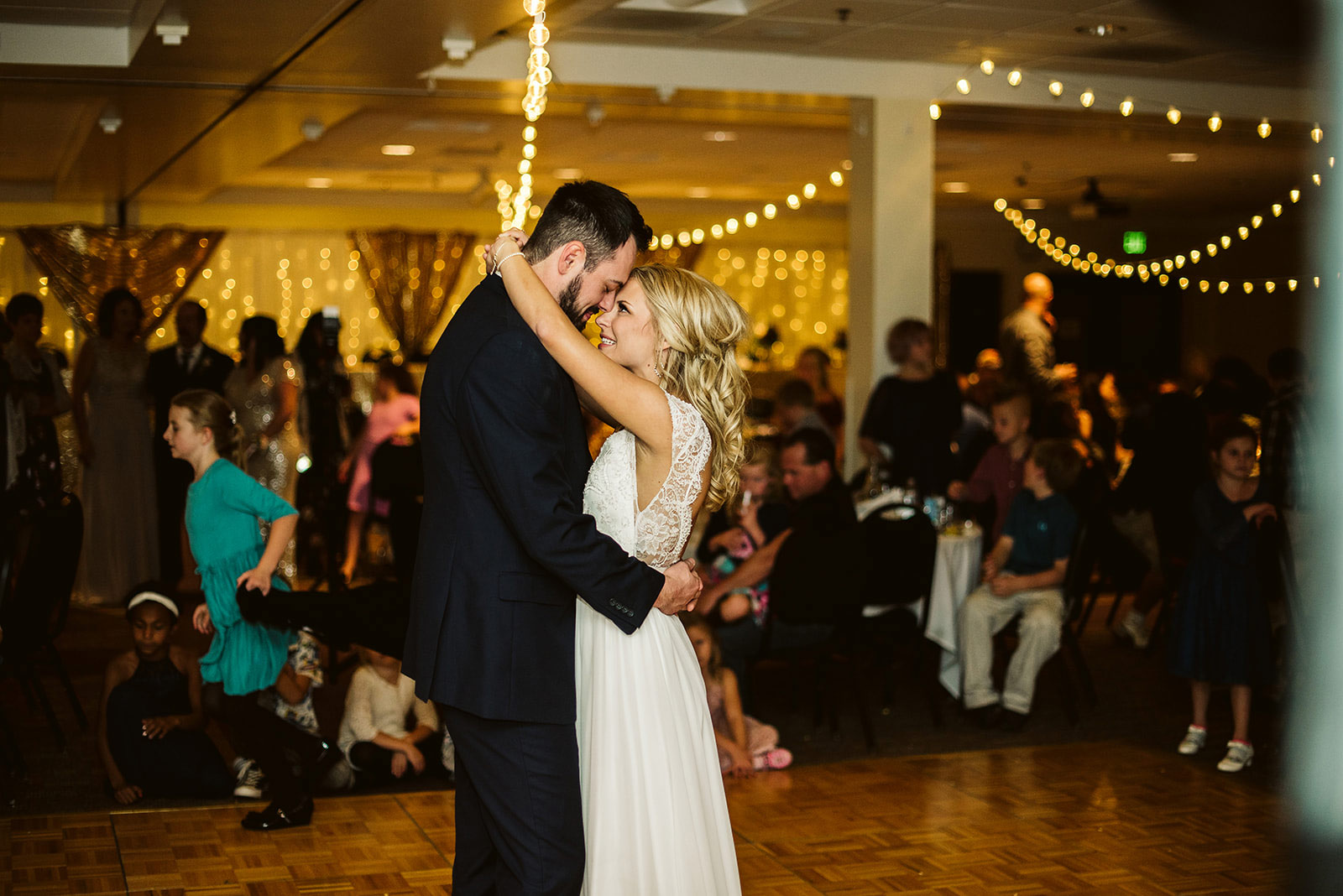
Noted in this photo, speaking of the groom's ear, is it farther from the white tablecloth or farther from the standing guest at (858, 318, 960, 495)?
the standing guest at (858, 318, 960, 495)

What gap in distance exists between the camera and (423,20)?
516 cm

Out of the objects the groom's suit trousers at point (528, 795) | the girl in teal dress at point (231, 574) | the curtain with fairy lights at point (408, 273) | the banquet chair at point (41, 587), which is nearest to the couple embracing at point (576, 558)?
the groom's suit trousers at point (528, 795)

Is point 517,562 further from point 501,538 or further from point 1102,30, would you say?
point 1102,30

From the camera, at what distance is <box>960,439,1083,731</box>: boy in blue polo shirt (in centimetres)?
514

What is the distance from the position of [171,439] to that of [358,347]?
403 inches

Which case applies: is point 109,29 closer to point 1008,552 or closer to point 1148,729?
point 1008,552

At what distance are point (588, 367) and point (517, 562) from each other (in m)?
0.33

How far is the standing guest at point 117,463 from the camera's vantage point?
294 inches

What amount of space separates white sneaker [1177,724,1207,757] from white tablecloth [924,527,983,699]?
0.92 m

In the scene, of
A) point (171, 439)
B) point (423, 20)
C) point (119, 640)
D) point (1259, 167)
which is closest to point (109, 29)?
point (423, 20)

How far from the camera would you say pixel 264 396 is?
276 inches

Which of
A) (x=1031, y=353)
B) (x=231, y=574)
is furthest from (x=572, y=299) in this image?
(x=1031, y=353)

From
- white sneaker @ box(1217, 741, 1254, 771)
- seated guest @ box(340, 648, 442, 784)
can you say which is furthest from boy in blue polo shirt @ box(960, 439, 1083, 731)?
seated guest @ box(340, 648, 442, 784)

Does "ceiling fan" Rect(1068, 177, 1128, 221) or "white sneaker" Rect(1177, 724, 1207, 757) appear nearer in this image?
"white sneaker" Rect(1177, 724, 1207, 757)
